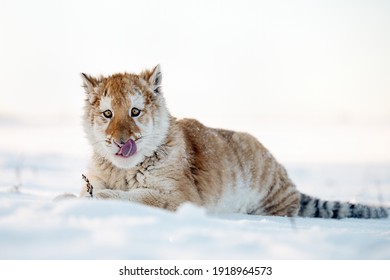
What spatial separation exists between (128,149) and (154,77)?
3.42 ft

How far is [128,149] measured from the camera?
19.0 ft

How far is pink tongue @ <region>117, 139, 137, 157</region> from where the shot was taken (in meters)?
5.75

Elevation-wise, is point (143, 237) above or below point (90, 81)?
below

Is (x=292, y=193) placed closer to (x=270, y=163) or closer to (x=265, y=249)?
(x=270, y=163)


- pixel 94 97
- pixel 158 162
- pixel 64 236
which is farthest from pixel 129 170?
pixel 64 236

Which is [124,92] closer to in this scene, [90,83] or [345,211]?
[90,83]

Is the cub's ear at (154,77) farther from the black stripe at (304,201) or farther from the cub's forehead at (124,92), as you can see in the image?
the black stripe at (304,201)

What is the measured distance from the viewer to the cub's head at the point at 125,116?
228 inches

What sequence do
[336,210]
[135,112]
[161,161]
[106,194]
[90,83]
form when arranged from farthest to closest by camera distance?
[336,210]
[90,83]
[161,161]
[135,112]
[106,194]

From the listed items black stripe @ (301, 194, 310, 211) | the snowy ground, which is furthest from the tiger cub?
the snowy ground

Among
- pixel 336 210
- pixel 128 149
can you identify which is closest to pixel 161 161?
pixel 128 149

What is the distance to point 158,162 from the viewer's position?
611cm

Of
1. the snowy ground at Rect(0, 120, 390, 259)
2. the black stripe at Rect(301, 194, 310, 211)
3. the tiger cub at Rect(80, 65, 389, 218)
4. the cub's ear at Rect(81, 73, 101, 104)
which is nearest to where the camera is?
the snowy ground at Rect(0, 120, 390, 259)

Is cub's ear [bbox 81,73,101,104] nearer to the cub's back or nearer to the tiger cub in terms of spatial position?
the tiger cub
